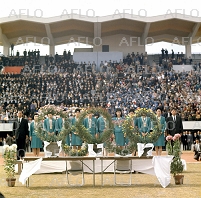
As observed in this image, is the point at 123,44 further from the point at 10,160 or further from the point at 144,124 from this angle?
the point at 10,160

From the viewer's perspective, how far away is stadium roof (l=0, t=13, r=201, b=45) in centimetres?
3916

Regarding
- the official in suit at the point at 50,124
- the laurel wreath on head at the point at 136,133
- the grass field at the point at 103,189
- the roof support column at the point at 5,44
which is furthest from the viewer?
the roof support column at the point at 5,44

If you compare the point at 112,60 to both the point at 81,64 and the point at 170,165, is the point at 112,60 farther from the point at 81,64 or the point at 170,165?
the point at 170,165

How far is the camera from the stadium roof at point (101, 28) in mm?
39156

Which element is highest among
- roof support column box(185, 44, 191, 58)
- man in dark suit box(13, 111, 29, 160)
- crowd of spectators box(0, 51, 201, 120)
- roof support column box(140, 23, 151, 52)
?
roof support column box(140, 23, 151, 52)

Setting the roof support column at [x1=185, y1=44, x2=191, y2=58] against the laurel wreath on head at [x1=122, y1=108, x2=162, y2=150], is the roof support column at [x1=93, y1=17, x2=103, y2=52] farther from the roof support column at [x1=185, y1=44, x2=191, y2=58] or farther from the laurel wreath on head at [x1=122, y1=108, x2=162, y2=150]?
the laurel wreath on head at [x1=122, y1=108, x2=162, y2=150]

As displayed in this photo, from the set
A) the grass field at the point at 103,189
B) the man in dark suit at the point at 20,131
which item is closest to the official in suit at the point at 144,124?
the grass field at the point at 103,189

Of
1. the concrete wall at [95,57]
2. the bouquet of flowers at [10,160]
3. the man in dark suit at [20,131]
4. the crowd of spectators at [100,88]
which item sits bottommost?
the bouquet of flowers at [10,160]

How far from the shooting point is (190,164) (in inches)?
641

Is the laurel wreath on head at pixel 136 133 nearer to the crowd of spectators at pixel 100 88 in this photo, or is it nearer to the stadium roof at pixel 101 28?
the crowd of spectators at pixel 100 88

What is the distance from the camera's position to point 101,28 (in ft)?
135

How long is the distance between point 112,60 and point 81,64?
2.88 m

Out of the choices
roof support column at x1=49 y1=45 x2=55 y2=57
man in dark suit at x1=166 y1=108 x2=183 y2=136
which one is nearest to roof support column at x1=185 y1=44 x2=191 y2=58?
roof support column at x1=49 y1=45 x2=55 y2=57

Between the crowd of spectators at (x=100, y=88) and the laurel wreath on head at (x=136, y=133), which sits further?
the crowd of spectators at (x=100, y=88)
